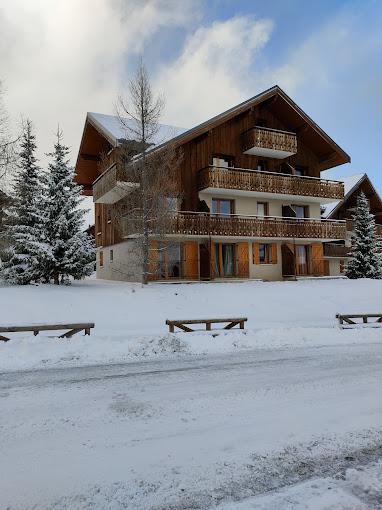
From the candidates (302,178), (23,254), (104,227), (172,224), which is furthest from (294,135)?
(23,254)

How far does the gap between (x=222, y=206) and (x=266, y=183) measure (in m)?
3.15

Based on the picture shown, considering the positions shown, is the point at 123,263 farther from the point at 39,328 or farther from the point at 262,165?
the point at 39,328

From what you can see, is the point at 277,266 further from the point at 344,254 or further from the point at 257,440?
the point at 257,440

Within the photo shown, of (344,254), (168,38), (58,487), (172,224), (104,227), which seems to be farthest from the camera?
(344,254)

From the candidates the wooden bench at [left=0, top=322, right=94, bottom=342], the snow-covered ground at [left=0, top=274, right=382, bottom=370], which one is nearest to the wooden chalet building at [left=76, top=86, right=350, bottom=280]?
the snow-covered ground at [left=0, top=274, right=382, bottom=370]

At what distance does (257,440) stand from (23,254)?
17974mm

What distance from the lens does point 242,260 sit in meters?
25.9

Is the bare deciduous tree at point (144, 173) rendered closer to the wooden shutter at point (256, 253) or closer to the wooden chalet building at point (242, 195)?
the wooden chalet building at point (242, 195)

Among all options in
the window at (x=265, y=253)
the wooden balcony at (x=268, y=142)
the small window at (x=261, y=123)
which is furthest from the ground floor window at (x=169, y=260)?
the small window at (x=261, y=123)

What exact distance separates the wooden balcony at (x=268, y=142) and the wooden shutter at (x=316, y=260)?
6766mm

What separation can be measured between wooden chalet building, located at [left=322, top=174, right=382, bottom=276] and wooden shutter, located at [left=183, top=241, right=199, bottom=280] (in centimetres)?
1488

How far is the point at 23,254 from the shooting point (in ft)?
65.3

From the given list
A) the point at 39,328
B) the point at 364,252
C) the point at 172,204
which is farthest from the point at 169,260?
the point at 364,252

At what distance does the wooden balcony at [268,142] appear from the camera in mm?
26359
